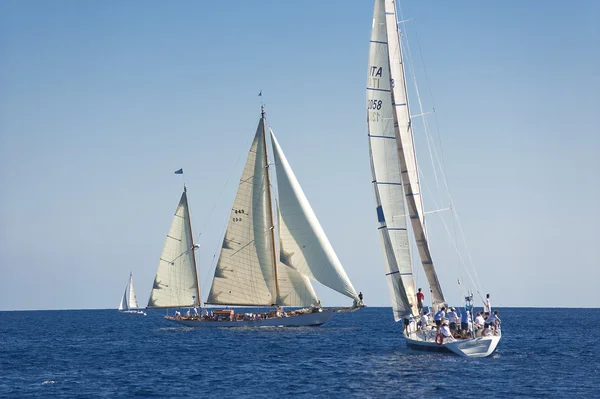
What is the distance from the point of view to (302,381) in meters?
38.2

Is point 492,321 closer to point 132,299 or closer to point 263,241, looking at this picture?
point 263,241

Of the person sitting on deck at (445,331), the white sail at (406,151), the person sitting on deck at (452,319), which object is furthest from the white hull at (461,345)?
the white sail at (406,151)

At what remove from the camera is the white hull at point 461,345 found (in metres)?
41.7

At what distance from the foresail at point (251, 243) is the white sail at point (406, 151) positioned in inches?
861

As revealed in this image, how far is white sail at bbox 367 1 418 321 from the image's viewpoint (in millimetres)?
45344

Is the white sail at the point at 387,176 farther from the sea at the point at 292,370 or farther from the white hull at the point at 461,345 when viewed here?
the sea at the point at 292,370

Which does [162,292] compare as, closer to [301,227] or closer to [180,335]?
[180,335]

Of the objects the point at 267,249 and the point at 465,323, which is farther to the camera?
the point at 267,249

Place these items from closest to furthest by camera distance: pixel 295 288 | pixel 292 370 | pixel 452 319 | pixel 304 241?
pixel 292 370 → pixel 452 319 → pixel 304 241 → pixel 295 288

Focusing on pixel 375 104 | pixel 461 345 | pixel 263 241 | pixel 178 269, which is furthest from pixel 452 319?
pixel 178 269

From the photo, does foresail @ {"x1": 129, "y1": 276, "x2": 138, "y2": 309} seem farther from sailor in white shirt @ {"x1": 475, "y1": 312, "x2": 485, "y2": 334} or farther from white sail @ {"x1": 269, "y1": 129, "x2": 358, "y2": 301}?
sailor in white shirt @ {"x1": 475, "y1": 312, "x2": 485, "y2": 334}

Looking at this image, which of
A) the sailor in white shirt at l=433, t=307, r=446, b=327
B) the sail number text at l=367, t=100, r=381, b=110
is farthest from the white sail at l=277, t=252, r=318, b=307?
the sailor in white shirt at l=433, t=307, r=446, b=327

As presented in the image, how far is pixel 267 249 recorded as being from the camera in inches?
2657

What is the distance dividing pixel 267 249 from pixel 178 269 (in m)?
10.3
